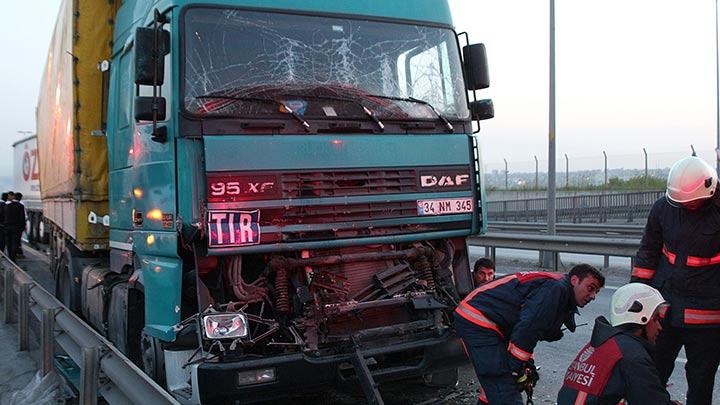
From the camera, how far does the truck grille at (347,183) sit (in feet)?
15.4

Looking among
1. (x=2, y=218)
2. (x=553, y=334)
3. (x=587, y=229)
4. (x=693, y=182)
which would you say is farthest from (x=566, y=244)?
(x=2, y=218)

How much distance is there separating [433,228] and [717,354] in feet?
6.81

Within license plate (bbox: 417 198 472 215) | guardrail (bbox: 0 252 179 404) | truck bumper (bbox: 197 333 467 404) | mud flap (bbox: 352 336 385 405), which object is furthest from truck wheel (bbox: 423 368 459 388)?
guardrail (bbox: 0 252 179 404)

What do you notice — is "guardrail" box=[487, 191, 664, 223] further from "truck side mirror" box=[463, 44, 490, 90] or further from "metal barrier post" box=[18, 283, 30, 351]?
"metal barrier post" box=[18, 283, 30, 351]

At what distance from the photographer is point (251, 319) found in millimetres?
4445

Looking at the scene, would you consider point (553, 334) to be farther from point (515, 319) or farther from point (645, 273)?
point (645, 273)

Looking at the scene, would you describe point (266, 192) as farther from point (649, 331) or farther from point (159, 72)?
point (649, 331)

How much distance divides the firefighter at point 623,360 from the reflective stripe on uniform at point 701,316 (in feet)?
1.93

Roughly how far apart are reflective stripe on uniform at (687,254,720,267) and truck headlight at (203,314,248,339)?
268cm

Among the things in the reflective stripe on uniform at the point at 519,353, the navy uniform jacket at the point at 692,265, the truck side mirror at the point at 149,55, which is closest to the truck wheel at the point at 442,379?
the reflective stripe on uniform at the point at 519,353

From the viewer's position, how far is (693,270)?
13.1ft

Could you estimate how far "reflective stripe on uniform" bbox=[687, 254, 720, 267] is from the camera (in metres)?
3.95

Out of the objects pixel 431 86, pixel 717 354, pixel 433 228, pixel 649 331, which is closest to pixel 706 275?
pixel 717 354

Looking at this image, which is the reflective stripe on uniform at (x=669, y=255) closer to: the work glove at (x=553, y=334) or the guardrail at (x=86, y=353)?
the work glove at (x=553, y=334)
